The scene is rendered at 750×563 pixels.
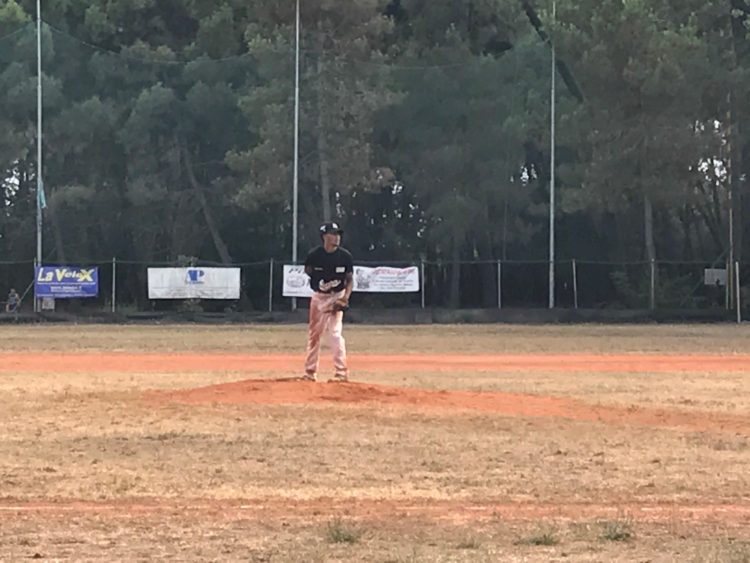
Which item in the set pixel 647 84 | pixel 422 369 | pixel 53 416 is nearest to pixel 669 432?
pixel 53 416

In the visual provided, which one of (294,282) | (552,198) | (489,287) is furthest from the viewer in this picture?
(489,287)

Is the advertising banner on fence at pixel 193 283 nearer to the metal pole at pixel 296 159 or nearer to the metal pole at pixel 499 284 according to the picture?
the metal pole at pixel 296 159

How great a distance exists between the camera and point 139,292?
4797 cm

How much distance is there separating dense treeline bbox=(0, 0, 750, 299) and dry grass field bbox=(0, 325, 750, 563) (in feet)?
89.9

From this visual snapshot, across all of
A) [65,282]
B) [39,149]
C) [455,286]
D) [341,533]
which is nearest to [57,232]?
[39,149]

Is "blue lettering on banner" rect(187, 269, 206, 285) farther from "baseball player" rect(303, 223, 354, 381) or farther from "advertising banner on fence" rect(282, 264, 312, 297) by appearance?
"baseball player" rect(303, 223, 354, 381)

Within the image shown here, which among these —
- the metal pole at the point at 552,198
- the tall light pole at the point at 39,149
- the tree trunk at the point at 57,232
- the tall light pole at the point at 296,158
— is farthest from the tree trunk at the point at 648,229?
the tree trunk at the point at 57,232

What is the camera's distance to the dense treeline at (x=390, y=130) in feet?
156

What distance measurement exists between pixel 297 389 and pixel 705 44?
118ft

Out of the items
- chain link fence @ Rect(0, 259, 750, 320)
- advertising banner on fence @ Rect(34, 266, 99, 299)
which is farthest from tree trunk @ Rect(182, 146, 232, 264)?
advertising banner on fence @ Rect(34, 266, 99, 299)

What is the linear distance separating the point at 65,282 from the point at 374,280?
10.4 meters

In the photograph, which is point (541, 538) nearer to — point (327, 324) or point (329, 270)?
point (327, 324)

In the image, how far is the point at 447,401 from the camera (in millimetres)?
15156

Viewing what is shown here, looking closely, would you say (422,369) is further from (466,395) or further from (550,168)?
(550,168)
